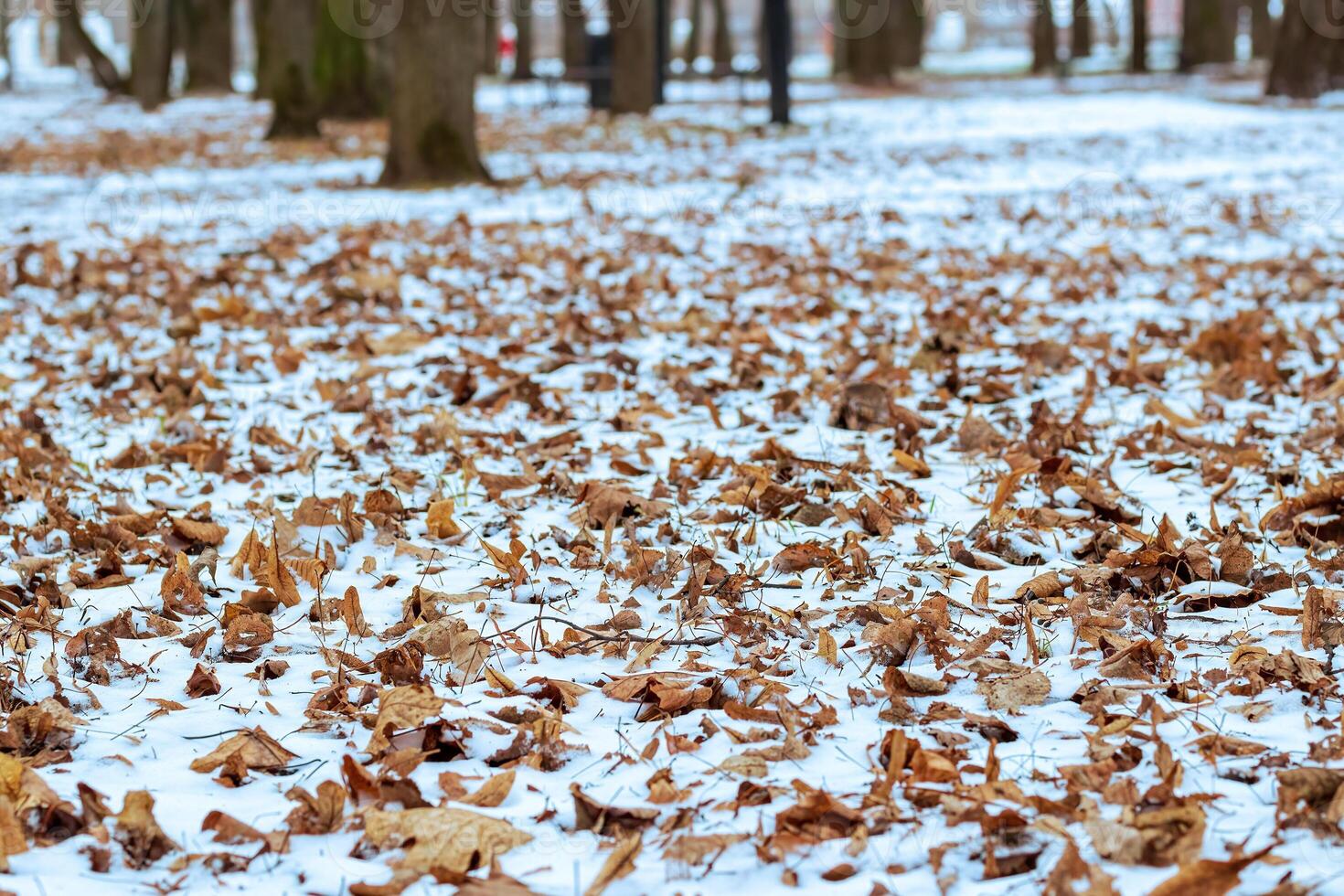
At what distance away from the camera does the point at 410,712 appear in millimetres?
2598

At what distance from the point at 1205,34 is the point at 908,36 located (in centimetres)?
807

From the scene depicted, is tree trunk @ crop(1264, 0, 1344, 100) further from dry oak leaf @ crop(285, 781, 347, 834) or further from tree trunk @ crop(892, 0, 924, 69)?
dry oak leaf @ crop(285, 781, 347, 834)

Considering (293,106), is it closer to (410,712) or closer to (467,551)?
(467,551)

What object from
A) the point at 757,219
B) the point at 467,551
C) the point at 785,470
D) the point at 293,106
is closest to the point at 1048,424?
the point at 785,470

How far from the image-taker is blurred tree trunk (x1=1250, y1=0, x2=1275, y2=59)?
34562 mm

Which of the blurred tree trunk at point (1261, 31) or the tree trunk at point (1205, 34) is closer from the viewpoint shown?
the tree trunk at point (1205, 34)

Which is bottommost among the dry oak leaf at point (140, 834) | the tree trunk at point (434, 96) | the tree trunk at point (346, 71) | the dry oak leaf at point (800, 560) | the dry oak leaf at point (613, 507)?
the dry oak leaf at point (140, 834)

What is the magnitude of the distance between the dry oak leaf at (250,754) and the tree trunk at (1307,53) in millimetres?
19227

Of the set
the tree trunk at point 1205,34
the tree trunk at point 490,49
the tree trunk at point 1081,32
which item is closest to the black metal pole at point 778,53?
the tree trunk at point 1205,34

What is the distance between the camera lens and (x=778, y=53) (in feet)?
56.6

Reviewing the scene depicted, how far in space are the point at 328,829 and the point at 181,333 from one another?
476cm

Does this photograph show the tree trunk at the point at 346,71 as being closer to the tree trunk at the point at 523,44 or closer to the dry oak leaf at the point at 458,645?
the tree trunk at the point at 523,44

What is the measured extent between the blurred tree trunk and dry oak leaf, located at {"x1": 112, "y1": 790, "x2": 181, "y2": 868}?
36.9m

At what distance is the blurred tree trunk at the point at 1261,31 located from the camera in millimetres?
34562
